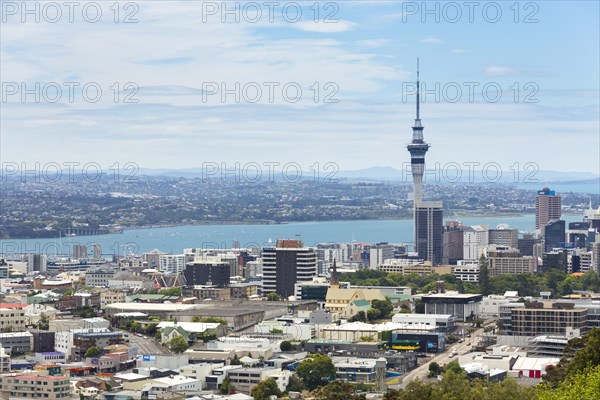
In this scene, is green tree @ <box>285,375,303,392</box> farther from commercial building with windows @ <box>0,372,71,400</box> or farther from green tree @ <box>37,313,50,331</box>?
green tree @ <box>37,313,50,331</box>

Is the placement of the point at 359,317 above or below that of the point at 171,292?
below

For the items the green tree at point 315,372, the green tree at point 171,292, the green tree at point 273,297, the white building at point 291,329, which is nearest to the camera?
the green tree at point 315,372

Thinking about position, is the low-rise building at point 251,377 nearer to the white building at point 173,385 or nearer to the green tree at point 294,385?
the green tree at point 294,385

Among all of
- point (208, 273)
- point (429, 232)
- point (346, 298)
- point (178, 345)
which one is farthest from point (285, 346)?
point (429, 232)

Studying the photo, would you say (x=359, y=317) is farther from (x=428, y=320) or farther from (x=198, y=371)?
(x=198, y=371)

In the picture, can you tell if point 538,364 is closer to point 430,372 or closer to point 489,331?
point 430,372

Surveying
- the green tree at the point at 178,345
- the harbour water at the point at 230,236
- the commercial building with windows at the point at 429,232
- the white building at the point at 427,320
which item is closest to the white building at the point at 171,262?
the commercial building with windows at the point at 429,232
